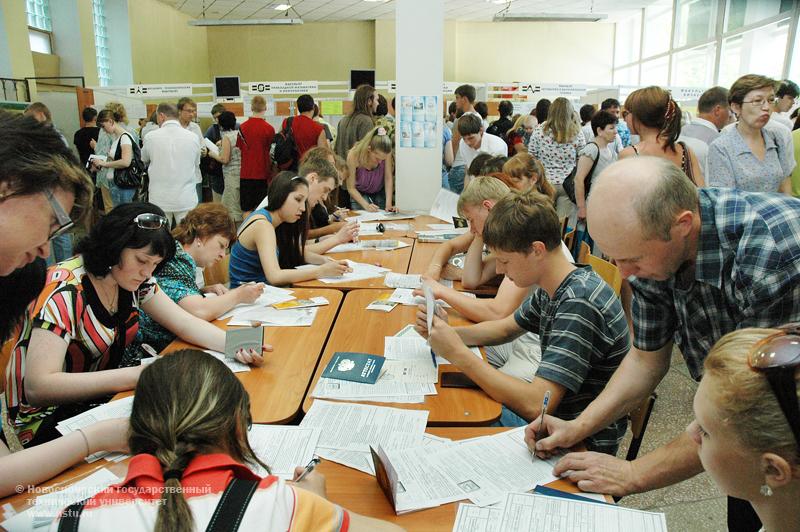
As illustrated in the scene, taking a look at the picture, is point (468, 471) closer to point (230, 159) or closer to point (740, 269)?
point (740, 269)

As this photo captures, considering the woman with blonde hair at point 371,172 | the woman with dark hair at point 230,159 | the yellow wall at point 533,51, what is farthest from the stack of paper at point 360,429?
the yellow wall at point 533,51

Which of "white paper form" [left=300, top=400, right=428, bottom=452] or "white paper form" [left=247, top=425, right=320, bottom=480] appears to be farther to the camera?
"white paper form" [left=300, top=400, right=428, bottom=452]

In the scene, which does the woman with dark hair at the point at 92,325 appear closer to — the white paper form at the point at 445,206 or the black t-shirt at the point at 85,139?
the white paper form at the point at 445,206

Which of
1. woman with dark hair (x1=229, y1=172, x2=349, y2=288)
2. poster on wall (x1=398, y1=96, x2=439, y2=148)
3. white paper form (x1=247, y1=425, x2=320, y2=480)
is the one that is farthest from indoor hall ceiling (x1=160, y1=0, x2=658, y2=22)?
white paper form (x1=247, y1=425, x2=320, y2=480)

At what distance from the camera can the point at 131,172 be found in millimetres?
6070

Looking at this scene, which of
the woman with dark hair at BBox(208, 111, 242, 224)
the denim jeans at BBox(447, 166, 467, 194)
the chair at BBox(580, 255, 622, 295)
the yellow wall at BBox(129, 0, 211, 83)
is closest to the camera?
the chair at BBox(580, 255, 622, 295)

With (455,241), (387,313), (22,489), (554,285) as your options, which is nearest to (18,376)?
(22,489)

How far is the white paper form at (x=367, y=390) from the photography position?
1737 millimetres

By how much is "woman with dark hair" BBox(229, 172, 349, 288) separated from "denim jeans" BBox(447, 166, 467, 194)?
8.58ft

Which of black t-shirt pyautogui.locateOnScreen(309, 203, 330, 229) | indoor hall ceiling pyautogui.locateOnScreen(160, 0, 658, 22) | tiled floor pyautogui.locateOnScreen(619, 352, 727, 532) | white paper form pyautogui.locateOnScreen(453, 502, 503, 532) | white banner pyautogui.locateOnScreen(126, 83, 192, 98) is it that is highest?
indoor hall ceiling pyautogui.locateOnScreen(160, 0, 658, 22)

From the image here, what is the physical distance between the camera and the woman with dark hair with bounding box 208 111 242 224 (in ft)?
23.2

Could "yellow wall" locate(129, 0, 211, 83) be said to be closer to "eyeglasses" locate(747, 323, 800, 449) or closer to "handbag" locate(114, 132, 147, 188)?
"handbag" locate(114, 132, 147, 188)

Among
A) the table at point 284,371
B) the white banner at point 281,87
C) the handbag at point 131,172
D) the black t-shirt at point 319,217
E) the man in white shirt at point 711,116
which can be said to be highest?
the white banner at point 281,87

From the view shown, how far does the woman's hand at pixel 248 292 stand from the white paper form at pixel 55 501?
1.27m
